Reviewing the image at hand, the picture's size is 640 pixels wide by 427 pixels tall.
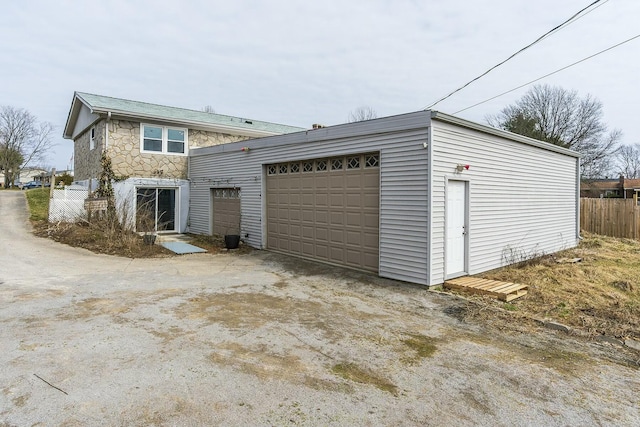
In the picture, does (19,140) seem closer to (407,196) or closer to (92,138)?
→ (92,138)

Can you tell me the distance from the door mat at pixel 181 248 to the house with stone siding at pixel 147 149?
122 centimetres

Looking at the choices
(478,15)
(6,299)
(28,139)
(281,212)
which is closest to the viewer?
(6,299)

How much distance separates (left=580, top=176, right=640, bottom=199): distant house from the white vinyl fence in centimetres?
3687

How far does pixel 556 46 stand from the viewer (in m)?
9.21

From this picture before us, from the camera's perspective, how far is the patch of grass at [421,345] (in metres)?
4.12

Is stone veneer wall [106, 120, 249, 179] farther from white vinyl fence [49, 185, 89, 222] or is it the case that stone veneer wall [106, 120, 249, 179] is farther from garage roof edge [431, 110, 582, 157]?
garage roof edge [431, 110, 582, 157]

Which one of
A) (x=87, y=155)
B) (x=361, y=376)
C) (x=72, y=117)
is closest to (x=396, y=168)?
(x=361, y=376)

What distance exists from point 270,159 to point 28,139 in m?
37.7

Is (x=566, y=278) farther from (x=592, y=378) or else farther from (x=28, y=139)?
(x=28, y=139)

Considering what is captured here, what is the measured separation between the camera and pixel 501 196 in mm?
8844

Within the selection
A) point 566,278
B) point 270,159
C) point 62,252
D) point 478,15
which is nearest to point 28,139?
point 62,252

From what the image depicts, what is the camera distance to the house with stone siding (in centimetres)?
1310

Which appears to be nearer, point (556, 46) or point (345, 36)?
point (556, 46)

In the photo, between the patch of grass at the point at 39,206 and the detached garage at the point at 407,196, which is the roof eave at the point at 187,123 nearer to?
the detached garage at the point at 407,196
